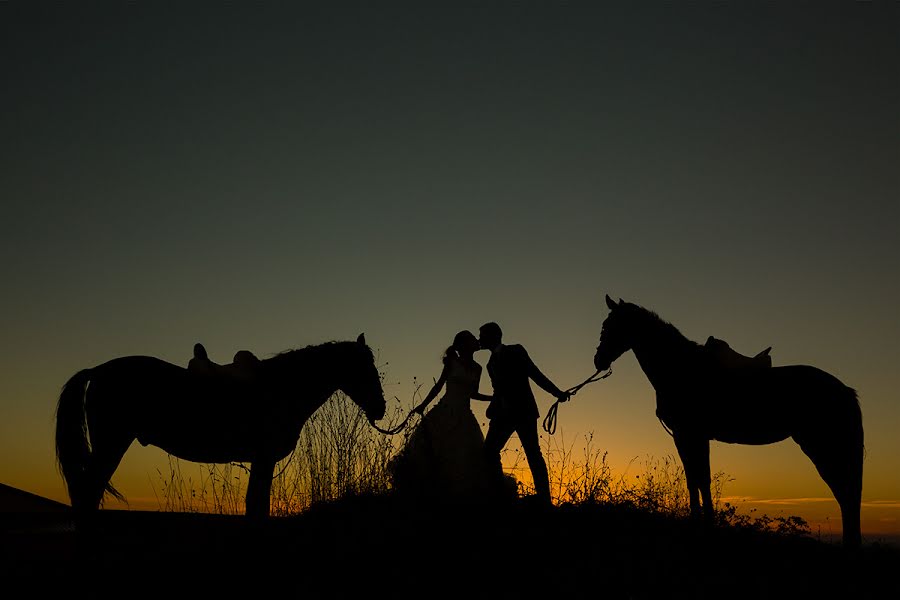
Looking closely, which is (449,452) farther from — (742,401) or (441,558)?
(742,401)

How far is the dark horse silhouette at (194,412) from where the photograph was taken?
337 inches

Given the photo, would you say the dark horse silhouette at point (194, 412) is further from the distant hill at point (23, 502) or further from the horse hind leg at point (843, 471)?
the horse hind leg at point (843, 471)

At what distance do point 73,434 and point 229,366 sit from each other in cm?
188

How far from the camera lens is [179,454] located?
9.12 meters

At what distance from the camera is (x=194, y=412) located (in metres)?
9.01

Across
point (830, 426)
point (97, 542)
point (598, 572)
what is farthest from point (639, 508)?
point (97, 542)

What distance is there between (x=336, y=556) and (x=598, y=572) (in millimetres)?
2554

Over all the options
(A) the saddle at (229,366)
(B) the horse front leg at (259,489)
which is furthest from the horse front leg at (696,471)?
(A) the saddle at (229,366)

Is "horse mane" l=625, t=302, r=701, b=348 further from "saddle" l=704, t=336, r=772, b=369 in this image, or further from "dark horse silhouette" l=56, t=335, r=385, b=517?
"dark horse silhouette" l=56, t=335, r=385, b=517

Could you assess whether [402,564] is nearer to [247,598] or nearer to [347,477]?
[247,598]

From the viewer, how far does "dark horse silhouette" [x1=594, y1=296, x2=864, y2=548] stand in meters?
9.83

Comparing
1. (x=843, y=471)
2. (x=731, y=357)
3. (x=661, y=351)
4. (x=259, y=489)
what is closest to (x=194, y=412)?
(x=259, y=489)

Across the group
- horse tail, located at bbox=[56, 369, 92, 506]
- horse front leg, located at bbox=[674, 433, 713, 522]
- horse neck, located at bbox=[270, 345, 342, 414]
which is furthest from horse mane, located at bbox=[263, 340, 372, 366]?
horse front leg, located at bbox=[674, 433, 713, 522]

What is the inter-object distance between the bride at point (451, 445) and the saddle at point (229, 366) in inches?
93.0
